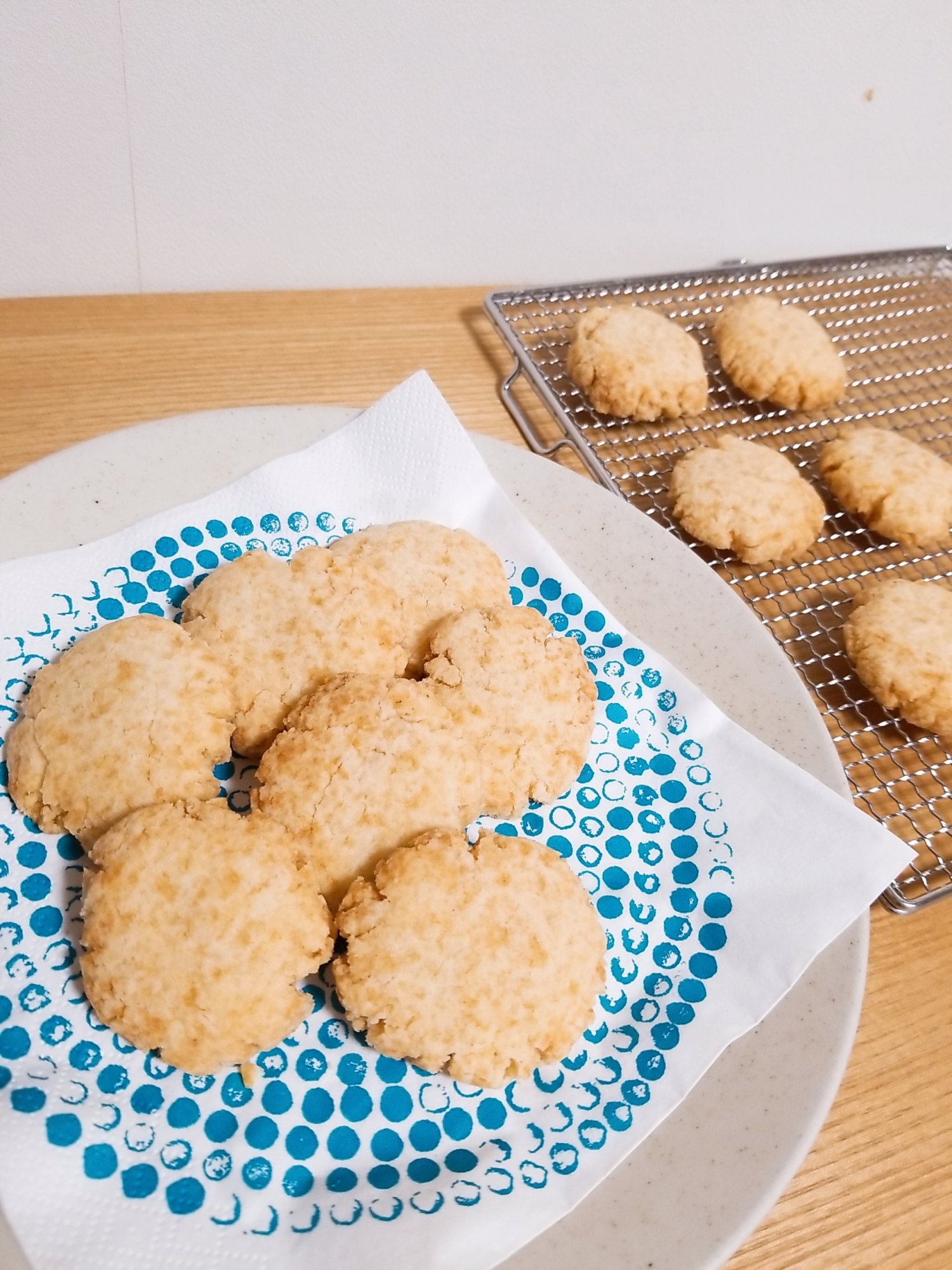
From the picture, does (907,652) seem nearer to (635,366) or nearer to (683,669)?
(683,669)

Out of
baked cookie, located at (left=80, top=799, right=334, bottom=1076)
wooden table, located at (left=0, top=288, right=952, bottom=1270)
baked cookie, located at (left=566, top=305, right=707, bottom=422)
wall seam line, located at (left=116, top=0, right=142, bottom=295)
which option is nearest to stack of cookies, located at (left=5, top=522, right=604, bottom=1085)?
baked cookie, located at (left=80, top=799, right=334, bottom=1076)

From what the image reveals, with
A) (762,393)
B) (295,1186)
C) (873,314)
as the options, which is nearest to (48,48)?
(762,393)

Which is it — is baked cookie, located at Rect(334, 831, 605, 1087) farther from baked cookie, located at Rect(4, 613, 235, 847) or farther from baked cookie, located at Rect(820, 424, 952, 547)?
baked cookie, located at Rect(820, 424, 952, 547)

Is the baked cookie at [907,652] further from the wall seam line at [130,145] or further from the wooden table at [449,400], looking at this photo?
the wall seam line at [130,145]

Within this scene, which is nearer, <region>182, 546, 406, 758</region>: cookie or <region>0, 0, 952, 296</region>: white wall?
<region>182, 546, 406, 758</region>: cookie

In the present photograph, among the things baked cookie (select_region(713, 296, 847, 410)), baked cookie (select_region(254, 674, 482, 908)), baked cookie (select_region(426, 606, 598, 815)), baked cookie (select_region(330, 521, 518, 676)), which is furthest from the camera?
baked cookie (select_region(713, 296, 847, 410))

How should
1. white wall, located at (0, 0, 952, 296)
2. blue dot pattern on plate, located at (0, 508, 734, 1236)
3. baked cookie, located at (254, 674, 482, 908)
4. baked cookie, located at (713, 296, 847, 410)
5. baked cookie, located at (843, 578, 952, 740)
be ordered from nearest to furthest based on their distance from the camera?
1. blue dot pattern on plate, located at (0, 508, 734, 1236)
2. baked cookie, located at (254, 674, 482, 908)
3. baked cookie, located at (843, 578, 952, 740)
4. white wall, located at (0, 0, 952, 296)
5. baked cookie, located at (713, 296, 847, 410)
